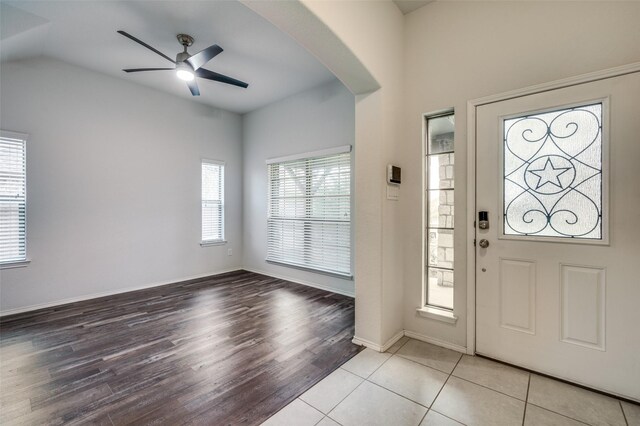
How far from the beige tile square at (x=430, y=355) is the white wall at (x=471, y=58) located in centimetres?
11

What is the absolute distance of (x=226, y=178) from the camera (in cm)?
543

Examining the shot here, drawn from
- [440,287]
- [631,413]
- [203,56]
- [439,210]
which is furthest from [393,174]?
[203,56]

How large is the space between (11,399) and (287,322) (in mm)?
2115

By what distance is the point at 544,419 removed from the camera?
5.41 feet

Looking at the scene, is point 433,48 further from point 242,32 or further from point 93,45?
point 93,45

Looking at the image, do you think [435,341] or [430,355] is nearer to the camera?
[430,355]

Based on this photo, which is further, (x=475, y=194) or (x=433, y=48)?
(x=433, y=48)

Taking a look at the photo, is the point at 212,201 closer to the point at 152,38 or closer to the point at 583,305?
the point at 152,38

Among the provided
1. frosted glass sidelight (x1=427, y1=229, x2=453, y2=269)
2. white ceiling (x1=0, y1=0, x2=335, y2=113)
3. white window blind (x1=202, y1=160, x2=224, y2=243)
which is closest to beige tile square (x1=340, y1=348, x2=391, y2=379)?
frosted glass sidelight (x1=427, y1=229, x2=453, y2=269)

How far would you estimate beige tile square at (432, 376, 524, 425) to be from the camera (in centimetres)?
165

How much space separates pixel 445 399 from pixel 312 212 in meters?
3.17

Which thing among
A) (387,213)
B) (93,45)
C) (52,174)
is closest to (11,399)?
(52,174)

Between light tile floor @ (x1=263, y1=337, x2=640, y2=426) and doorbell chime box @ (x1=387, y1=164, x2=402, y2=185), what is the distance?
1.56 meters

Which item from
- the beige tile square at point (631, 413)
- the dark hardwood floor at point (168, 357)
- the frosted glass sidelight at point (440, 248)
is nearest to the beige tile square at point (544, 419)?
the beige tile square at point (631, 413)
